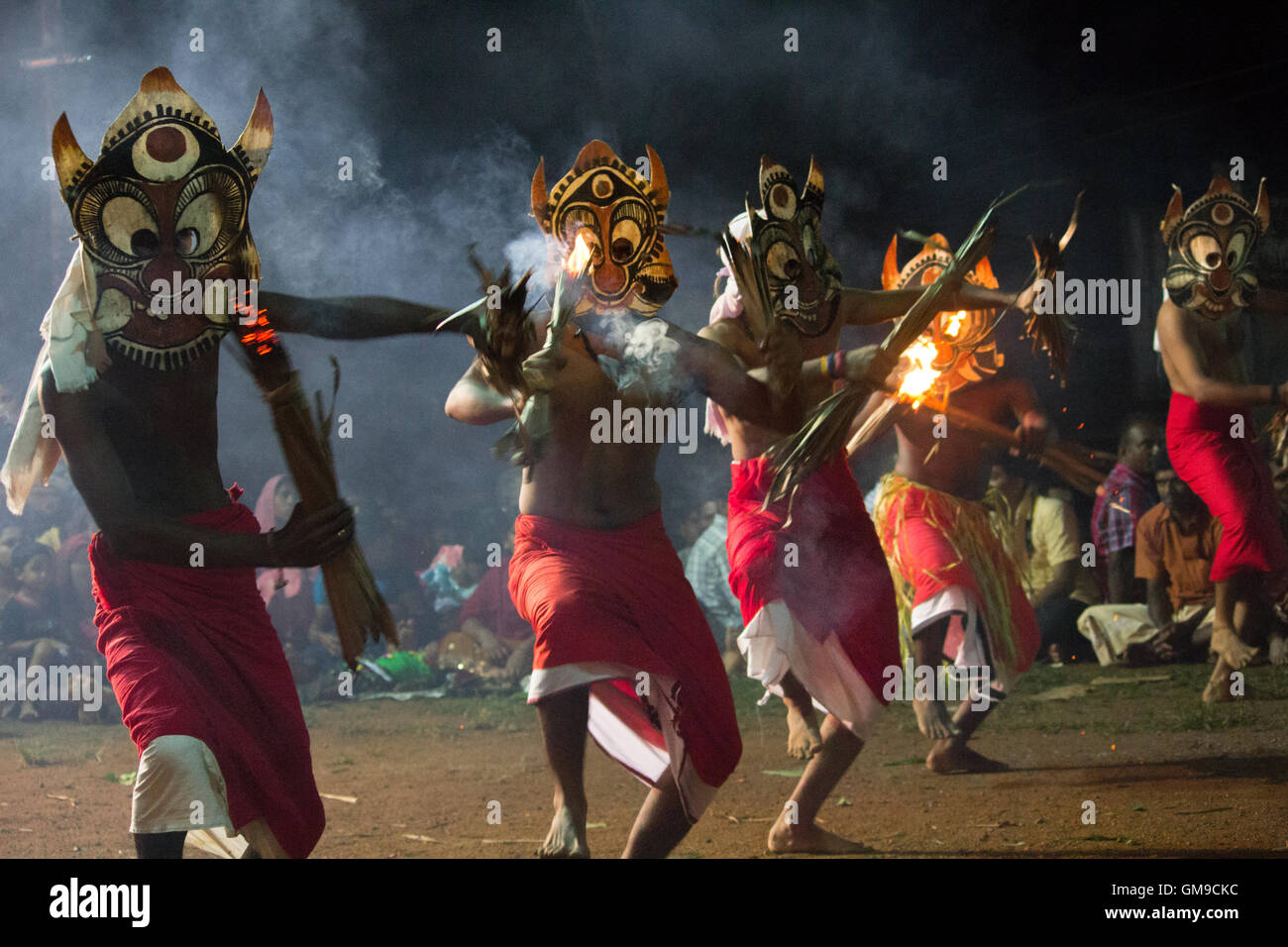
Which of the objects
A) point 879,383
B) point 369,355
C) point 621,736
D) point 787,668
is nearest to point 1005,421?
point 879,383

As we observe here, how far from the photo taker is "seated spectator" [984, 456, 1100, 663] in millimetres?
4414

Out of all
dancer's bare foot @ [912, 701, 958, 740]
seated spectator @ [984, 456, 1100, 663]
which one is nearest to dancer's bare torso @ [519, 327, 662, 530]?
dancer's bare foot @ [912, 701, 958, 740]

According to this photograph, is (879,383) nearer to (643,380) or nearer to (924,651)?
(643,380)

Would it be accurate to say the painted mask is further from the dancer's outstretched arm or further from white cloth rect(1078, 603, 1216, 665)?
white cloth rect(1078, 603, 1216, 665)

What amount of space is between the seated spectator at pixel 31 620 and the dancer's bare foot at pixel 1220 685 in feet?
12.5

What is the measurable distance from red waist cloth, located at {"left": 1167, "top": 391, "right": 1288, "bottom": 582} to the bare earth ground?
2.22 ft

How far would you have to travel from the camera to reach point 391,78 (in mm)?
4066

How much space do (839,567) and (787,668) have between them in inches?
14.0

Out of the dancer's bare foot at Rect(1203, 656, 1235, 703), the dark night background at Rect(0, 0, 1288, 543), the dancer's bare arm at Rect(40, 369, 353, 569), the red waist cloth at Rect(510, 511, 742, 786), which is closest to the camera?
the dancer's bare arm at Rect(40, 369, 353, 569)

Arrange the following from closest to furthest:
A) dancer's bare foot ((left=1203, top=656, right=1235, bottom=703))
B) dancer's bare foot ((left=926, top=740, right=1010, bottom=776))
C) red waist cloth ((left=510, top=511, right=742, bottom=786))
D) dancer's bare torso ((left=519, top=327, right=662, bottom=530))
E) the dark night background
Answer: red waist cloth ((left=510, top=511, right=742, bottom=786))
dancer's bare torso ((left=519, top=327, right=662, bottom=530))
the dark night background
dancer's bare foot ((left=926, top=740, right=1010, bottom=776))
dancer's bare foot ((left=1203, top=656, right=1235, bottom=703))

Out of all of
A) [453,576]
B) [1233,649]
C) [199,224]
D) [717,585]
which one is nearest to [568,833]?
[453,576]

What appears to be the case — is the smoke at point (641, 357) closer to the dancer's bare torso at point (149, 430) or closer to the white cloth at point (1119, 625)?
the dancer's bare torso at point (149, 430)

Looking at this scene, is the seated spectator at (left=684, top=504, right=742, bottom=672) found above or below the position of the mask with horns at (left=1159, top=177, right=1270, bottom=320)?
below

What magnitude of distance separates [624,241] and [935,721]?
1.89 meters
